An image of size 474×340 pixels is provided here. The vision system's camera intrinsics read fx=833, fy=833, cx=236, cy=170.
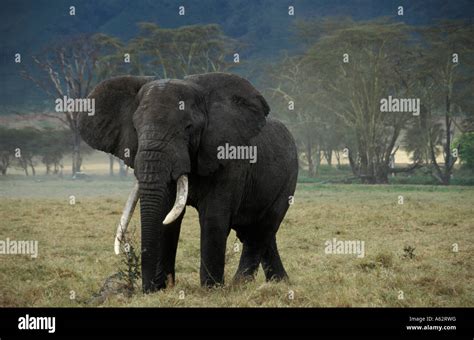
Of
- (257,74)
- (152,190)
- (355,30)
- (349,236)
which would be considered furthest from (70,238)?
(257,74)

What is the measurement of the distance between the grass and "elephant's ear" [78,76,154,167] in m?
1.67

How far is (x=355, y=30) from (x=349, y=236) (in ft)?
106

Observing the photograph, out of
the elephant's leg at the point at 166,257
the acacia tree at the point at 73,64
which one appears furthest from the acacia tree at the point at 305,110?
the elephant's leg at the point at 166,257

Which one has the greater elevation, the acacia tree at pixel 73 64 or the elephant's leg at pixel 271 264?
the acacia tree at pixel 73 64

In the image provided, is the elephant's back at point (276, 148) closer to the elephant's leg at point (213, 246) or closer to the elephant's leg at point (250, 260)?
the elephant's leg at point (250, 260)

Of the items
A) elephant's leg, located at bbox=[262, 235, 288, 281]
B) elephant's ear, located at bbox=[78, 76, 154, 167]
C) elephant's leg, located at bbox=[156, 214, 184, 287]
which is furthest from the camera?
elephant's leg, located at bbox=[262, 235, 288, 281]

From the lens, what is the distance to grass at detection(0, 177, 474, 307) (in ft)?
30.1

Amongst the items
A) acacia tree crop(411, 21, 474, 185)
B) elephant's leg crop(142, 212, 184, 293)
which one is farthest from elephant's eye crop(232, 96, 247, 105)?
acacia tree crop(411, 21, 474, 185)

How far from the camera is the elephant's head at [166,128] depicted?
8.12 meters

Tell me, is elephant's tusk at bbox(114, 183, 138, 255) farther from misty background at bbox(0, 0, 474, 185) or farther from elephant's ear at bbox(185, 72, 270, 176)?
misty background at bbox(0, 0, 474, 185)

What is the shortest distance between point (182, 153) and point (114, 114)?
125 cm

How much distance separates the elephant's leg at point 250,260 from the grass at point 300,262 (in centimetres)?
24

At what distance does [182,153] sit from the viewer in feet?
27.2
